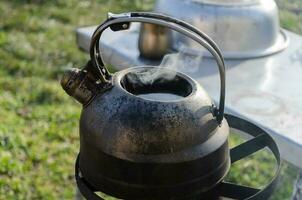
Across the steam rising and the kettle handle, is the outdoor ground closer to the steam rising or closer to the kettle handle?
the steam rising

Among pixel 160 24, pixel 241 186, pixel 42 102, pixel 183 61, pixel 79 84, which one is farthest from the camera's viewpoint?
pixel 42 102

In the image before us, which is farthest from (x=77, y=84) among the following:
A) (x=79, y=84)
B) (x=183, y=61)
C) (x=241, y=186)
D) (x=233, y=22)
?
(x=233, y=22)

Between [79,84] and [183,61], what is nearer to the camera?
[79,84]

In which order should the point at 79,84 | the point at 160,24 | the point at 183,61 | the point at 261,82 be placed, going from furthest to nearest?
the point at 183,61 < the point at 261,82 < the point at 79,84 < the point at 160,24

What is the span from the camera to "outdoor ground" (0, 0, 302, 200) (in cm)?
340

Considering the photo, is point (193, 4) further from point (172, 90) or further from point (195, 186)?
point (195, 186)

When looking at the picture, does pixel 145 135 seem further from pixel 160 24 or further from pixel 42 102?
pixel 42 102

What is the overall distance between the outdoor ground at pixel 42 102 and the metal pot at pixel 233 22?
900mm

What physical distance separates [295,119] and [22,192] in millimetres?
1931

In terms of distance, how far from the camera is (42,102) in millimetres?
4219

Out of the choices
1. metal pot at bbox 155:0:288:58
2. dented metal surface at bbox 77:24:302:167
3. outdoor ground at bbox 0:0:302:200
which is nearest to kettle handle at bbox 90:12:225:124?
dented metal surface at bbox 77:24:302:167

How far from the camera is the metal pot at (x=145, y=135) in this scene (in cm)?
145

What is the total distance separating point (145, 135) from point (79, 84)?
287mm

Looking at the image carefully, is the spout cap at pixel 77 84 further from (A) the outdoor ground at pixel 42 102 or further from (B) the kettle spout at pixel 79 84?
(A) the outdoor ground at pixel 42 102
